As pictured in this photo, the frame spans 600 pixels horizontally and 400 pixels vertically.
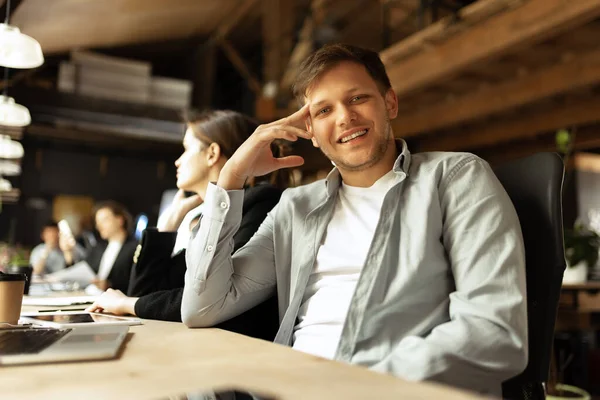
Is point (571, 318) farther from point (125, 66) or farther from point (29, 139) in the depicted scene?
point (29, 139)

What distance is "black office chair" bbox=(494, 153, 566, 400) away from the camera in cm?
106

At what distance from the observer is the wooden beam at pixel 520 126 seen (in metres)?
5.80

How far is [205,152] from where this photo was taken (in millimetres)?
1842

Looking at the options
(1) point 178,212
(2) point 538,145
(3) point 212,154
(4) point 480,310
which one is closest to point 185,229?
(1) point 178,212

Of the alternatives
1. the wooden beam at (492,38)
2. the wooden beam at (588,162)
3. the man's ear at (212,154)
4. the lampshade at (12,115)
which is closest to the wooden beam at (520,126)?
the wooden beam at (588,162)

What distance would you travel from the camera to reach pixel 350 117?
132 centimetres

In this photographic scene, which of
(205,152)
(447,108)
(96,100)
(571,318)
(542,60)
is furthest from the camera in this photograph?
(96,100)

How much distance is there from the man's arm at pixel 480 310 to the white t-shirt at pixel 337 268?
0.21 meters

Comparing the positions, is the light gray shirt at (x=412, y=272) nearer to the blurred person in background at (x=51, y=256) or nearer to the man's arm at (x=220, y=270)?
the man's arm at (x=220, y=270)

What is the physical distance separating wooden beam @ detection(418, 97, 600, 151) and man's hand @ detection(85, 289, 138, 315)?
567 centimetres

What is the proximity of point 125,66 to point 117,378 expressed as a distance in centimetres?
946

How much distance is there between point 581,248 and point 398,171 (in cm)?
248

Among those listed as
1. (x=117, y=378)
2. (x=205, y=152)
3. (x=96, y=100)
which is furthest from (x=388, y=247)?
(x=96, y=100)

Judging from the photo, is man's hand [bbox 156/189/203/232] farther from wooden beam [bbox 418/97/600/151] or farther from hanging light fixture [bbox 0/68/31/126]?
wooden beam [bbox 418/97/600/151]
